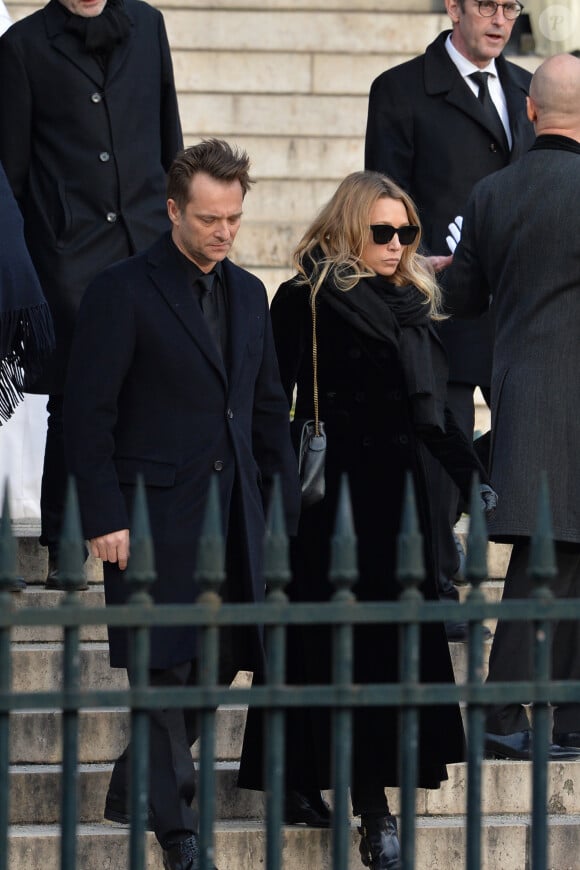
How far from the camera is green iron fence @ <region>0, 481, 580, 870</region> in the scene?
2904 mm

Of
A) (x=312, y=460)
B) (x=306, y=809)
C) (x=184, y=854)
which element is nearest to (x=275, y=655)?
(x=184, y=854)

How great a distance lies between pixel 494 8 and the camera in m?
6.30

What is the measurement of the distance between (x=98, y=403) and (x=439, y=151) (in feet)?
7.19

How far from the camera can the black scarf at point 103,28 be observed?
5.79 meters

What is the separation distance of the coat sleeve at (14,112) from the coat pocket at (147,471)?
4.99 ft

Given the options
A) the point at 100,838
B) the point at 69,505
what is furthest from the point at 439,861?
the point at 69,505

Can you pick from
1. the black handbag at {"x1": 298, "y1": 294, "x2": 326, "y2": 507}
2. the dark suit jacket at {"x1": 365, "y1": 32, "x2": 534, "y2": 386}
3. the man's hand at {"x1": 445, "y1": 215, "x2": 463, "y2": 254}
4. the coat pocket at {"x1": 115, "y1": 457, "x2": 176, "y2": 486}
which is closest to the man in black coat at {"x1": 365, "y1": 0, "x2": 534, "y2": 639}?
the dark suit jacket at {"x1": 365, "y1": 32, "x2": 534, "y2": 386}

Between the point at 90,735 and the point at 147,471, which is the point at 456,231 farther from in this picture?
the point at 90,735

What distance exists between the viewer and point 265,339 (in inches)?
189

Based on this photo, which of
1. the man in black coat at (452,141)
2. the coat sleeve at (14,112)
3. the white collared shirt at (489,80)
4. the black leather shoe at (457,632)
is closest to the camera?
the coat sleeve at (14,112)

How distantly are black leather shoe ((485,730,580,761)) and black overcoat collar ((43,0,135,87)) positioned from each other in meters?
2.29

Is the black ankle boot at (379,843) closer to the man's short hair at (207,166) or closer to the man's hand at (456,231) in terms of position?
the man's short hair at (207,166)

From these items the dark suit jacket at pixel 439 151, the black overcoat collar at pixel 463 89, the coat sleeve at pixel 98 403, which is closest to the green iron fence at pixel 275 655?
the coat sleeve at pixel 98 403

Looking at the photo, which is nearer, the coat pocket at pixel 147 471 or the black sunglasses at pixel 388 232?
the coat pocket at pixel 147 471
